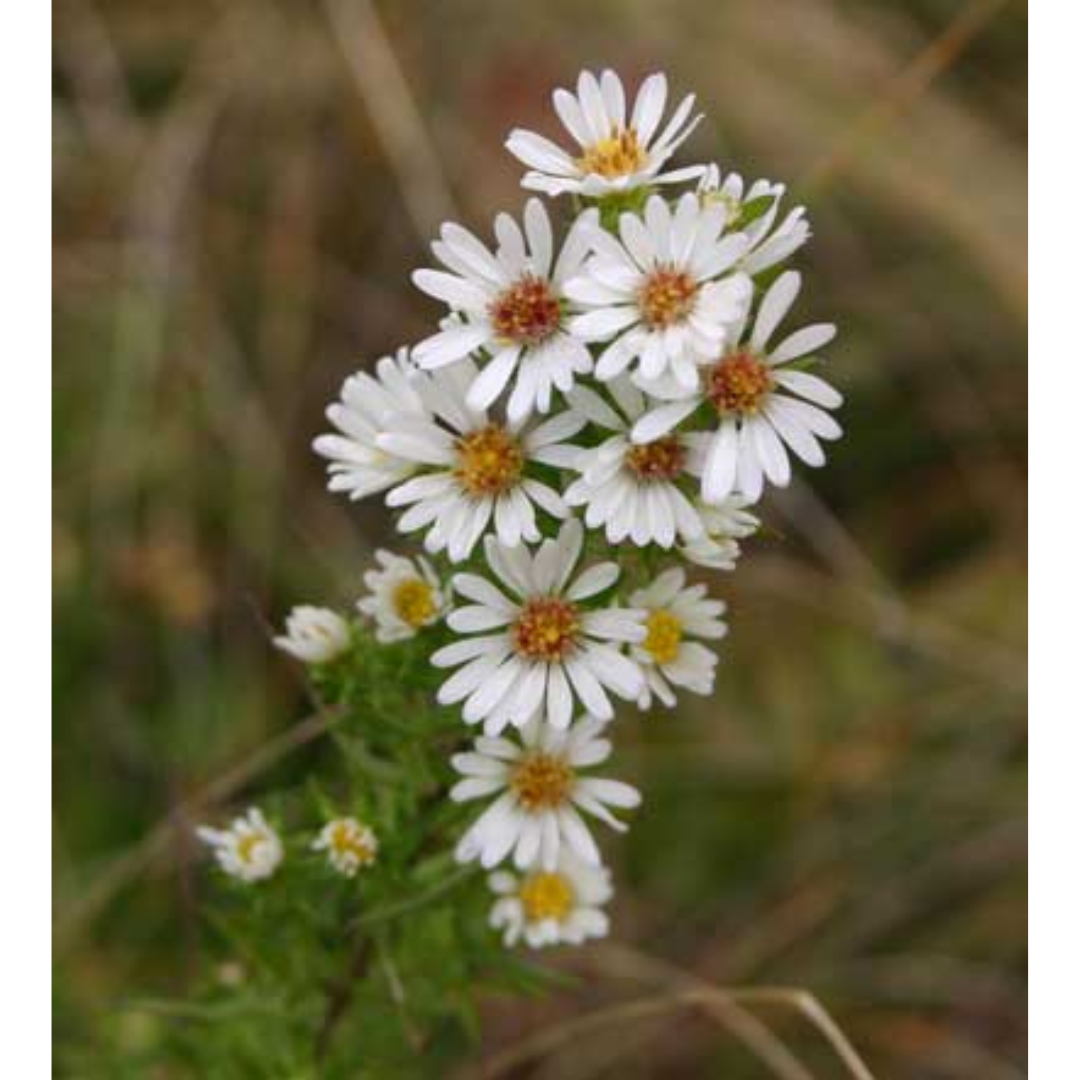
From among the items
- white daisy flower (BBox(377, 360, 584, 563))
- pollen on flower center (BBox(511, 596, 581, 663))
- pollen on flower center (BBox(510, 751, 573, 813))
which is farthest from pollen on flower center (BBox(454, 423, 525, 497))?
pollen on flower center (BBox(510, 751, 573, 813))

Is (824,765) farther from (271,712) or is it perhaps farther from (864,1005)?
(271,712)

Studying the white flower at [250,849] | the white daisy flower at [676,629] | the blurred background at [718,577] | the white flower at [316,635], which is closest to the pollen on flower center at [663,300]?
the white daisy flower at [676,629]

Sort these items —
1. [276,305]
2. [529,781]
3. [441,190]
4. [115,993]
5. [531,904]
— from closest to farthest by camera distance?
[529,781], [531,904], [115,993], [441,190], [276,305]

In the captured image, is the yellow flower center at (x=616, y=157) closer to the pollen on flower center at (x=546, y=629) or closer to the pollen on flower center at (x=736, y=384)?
the pollen on flower center at (x=736, y=384)

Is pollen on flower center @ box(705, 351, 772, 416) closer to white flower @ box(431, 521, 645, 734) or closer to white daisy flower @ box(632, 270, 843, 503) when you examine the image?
white daisy flower @ box(632, 270, 843, 503)

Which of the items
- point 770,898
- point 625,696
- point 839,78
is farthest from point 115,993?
point 839,78

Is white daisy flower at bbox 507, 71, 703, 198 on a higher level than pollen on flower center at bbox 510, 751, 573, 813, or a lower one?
higher
